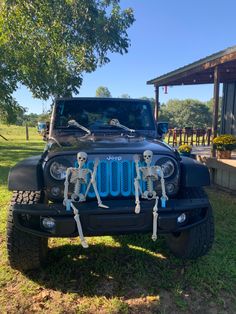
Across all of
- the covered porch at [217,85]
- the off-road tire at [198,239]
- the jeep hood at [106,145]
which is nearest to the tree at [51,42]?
the covered porch at [217,85]

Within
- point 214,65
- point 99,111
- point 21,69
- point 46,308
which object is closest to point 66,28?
point 21,69

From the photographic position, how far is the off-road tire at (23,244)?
3.28m

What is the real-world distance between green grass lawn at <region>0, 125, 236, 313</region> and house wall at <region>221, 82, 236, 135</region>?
369 inches

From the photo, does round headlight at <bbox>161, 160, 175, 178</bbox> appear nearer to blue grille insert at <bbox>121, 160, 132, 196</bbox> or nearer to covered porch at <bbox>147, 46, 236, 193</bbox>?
blue grille insert at <bbox>121, 160, 132, 196</bbox>

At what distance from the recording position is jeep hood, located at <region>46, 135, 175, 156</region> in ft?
10.4

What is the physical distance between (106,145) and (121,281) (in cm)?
136

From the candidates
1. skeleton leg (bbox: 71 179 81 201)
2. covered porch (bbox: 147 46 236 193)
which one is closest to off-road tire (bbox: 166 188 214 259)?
skeleton leg (bbox: 71 179 81 201)

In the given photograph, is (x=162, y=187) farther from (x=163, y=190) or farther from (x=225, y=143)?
(x=225, y=143)

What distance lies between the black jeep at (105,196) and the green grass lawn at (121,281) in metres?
0.24

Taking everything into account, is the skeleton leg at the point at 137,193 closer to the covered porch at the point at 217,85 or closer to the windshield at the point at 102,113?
the windshield at the point at 102,113

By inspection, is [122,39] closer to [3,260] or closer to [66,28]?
[66,28]

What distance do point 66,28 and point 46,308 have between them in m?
11.1

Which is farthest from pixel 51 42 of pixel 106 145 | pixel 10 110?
pixel 106 145

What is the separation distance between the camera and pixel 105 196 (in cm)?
314
